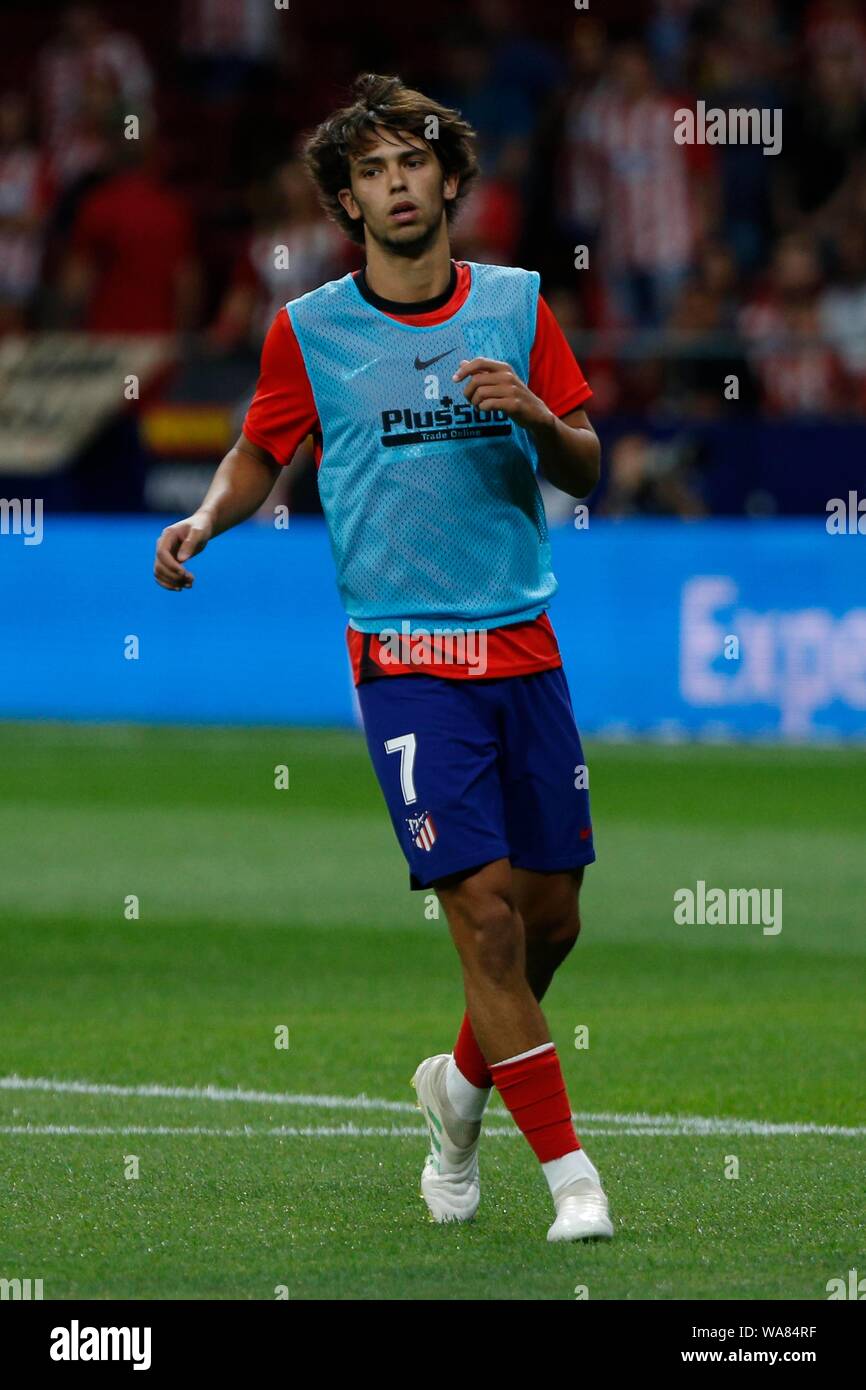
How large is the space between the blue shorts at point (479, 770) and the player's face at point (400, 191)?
1033 mm

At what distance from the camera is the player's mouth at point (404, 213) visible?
5.99 metres

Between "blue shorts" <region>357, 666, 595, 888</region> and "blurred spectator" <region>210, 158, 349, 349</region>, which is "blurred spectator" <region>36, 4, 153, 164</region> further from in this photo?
"blue shorts" <region>357, 666, 595, 888</region>

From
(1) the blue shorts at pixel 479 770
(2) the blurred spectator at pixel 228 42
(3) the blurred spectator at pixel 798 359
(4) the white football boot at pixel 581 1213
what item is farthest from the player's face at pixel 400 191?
(2) the blurred spectator at pixel 228 42

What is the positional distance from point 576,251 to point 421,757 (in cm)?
1400

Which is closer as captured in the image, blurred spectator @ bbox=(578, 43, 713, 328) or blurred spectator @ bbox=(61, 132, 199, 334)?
blurred spectator @ bbox=(578, 43, 713, 328)

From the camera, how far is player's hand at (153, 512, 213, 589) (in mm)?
5855

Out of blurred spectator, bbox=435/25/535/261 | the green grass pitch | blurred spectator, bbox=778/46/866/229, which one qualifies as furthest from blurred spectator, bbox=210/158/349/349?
the green grass pitch

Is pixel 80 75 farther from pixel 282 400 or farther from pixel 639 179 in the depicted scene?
pixel 282 400

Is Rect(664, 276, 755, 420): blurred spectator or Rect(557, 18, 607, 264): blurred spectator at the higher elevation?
Rect(557, 18, 607, 264): blurred spectator

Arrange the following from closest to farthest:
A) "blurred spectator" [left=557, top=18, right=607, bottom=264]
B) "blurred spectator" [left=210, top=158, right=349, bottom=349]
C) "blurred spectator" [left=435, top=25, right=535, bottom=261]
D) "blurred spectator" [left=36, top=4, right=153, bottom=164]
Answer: "blurred spectator" [left=210, top=158, right=349, bottom=349] → "blurred spectator" [left=435, top=25, right=535, bottom=261] → "blurred spectator" [left=557, top=18, right=607, bottom=264] → "blurred spectator" [left=36, top=4, right=153, bottom=164]

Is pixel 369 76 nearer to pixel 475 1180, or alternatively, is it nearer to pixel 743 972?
pixel 475 1180

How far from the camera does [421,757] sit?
19.1 feet

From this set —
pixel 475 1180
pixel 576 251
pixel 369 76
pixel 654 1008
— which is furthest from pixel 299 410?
pixel 576 251

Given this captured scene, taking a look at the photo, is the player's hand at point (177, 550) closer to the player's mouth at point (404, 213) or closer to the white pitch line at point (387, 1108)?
the player's mouth at point (404, 213)
